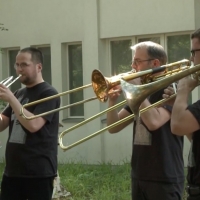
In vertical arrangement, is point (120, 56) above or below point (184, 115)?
above

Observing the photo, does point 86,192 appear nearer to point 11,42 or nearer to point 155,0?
point 155,0

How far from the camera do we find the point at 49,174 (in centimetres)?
488

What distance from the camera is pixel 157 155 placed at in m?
4.25

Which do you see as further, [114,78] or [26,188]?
[26,188]

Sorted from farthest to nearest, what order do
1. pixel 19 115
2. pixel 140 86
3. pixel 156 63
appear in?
1. pixel 19 115
2. pixel 156 63
3. pixel 140 86

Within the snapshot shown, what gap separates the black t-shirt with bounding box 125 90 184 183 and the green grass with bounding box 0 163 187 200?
3.12 m

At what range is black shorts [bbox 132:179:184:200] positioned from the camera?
13.8 ft

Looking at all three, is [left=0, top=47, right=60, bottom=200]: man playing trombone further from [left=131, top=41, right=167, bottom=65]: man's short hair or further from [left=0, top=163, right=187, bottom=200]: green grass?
[left=0, top=163, right=187, bottom=200]: green grass

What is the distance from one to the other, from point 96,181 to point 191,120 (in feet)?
16.4

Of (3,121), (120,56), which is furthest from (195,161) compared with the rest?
(120,56)

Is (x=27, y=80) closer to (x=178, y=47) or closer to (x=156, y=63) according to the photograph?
(x=156, y=63)

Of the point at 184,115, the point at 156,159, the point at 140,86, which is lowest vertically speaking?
the point at 156,159

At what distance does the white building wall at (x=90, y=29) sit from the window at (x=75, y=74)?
0.17 metres

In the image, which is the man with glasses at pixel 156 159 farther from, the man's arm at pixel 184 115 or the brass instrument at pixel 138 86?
the man's arm at pixel 184 115
